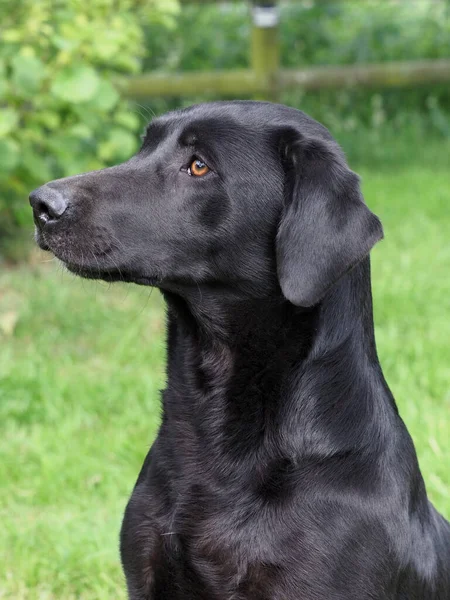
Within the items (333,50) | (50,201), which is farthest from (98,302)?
(333,50)

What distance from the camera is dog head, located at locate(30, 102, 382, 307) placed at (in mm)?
2346

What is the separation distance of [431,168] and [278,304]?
18.6 ft

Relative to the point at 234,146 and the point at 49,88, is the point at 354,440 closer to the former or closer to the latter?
the point at 234,146

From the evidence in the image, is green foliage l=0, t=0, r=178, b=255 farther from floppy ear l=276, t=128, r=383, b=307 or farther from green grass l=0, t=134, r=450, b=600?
floppy ear l=276, t=128, r=383, b=307

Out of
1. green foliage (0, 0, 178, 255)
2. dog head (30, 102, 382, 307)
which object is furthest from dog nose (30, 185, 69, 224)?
green foliage (0, 0, 178, 255)

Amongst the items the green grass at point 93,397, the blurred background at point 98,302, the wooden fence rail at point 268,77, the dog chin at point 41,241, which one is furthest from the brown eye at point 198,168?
the wooden fence rail at point 268,77

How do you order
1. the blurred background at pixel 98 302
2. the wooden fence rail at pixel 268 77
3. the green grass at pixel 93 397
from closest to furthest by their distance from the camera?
the green grass at pixel 93 397 < the blurred background at pixel 98 302 < the wooden fence rail at pixel 268 77

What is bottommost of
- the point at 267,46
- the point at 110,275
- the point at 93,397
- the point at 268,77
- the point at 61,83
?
the point at 268,77

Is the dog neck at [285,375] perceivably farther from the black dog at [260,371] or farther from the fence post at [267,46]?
the fence post at [267,46]

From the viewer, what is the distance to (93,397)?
401cm

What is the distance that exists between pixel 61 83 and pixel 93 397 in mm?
1493

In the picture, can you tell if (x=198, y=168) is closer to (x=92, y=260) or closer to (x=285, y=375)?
(x=92, y=260)

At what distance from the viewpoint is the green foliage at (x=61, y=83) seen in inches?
175

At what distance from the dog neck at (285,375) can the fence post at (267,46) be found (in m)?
5.25
